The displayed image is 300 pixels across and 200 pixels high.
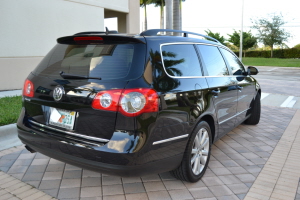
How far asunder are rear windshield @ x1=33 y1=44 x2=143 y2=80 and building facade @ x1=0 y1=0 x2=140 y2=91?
21.4ft

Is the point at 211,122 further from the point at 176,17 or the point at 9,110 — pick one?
the point at 176,17

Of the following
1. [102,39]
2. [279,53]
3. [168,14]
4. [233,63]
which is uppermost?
→ [168,14]

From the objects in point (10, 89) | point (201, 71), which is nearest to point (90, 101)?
point (201, 71)

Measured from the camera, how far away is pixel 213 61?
3.90 m

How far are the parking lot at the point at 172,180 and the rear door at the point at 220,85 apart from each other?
535mm

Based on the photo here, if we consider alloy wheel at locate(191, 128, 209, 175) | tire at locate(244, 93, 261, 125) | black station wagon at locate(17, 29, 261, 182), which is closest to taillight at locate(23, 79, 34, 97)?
black station wagon at locate(17, 29, 261, 182)

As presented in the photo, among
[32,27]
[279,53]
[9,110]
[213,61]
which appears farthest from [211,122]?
[279,53]

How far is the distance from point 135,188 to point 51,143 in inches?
40.8

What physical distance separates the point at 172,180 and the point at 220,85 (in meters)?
1.39

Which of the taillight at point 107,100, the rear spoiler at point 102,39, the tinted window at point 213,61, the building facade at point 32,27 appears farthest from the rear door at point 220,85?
the building facade at point 32,27

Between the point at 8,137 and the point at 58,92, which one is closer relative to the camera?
the point at 58,92

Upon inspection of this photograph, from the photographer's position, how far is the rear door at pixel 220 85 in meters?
3.64

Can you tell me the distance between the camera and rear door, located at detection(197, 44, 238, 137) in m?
3.64

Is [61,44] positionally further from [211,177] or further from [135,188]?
[211,177]
